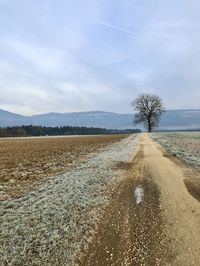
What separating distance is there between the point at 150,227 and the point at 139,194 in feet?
10.6

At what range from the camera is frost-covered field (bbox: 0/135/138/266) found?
562 centimetres

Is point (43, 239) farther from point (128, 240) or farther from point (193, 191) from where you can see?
point (193, 191)

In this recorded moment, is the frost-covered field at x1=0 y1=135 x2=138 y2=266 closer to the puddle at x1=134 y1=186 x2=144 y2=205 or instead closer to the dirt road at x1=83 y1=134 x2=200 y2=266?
the dirt road at x1=83 y1=134 x2=200 y2=266

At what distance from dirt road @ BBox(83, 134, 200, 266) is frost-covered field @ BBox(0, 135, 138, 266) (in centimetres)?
41

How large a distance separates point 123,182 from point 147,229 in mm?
5441

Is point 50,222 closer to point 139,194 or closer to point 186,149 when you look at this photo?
point 139,194

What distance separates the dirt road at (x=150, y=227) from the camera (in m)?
5.51

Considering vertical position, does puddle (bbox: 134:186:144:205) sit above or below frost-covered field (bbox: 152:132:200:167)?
below

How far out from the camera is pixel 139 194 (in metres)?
10.2

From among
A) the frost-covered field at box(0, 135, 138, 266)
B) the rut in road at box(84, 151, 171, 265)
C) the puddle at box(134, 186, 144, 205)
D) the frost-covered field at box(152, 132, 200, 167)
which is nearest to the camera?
the rut in road at box(84, 151, 171, 265)

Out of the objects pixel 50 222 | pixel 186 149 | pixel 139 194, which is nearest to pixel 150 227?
pixel 50 222

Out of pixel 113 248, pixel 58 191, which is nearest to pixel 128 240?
pixel 113 248

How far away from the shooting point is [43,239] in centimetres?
623

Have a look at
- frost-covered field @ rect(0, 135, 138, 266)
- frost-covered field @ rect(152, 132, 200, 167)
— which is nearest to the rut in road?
frost-covered field @ rect(0, 135, 138, 266)
